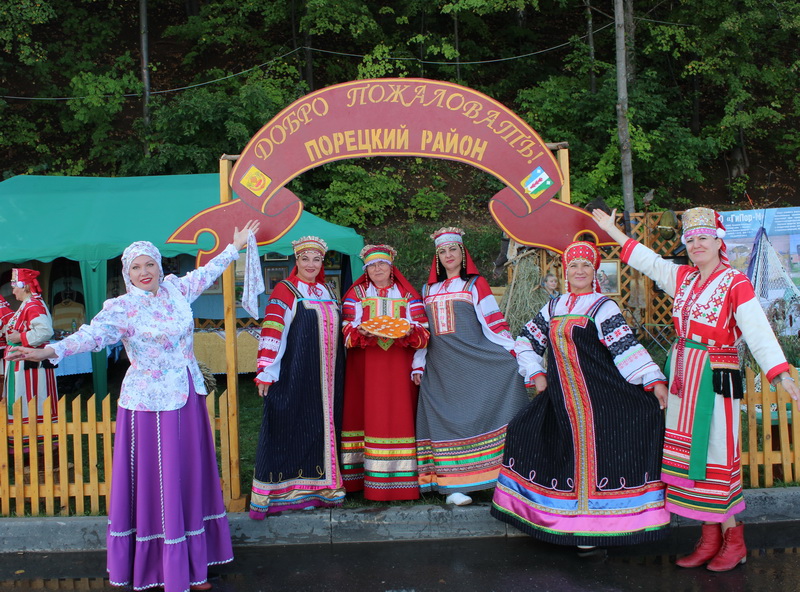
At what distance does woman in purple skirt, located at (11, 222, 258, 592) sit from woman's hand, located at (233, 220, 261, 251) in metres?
0.76

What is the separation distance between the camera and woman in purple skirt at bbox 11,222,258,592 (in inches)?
143

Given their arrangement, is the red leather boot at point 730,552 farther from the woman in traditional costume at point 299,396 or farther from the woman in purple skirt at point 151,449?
the woman in purple skirt at point 151,449

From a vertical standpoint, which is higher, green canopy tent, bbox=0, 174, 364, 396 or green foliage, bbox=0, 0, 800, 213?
green foliage, bbox=0, 0, 800, 213

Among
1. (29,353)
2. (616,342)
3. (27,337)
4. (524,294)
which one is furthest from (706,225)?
(27,337)

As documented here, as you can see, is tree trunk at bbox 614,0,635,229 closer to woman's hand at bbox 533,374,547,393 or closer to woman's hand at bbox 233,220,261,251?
woman's hand at bbox 533,374,547,393

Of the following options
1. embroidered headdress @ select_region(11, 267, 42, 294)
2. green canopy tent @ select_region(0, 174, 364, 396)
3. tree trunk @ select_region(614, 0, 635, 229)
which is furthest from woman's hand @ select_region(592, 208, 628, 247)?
tree trunk @ select_region(614, 0, 635, 229)

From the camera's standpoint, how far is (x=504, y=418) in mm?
4797

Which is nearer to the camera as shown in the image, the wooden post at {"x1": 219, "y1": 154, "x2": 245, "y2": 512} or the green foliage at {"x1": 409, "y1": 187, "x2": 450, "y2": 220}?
the wooden post at {"x1": 219, "y1": 154, "x2": 245, "y2": 512}

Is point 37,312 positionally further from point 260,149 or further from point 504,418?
point 504,418

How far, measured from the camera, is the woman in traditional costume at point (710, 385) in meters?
3.68

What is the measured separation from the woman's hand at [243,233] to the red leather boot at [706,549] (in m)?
3.15

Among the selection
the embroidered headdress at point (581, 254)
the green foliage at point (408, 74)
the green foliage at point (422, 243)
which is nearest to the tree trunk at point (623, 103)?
the green foliage at point (408, 74)

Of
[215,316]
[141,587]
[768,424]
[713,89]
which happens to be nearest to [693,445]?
[768,424]

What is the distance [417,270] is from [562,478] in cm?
1080
